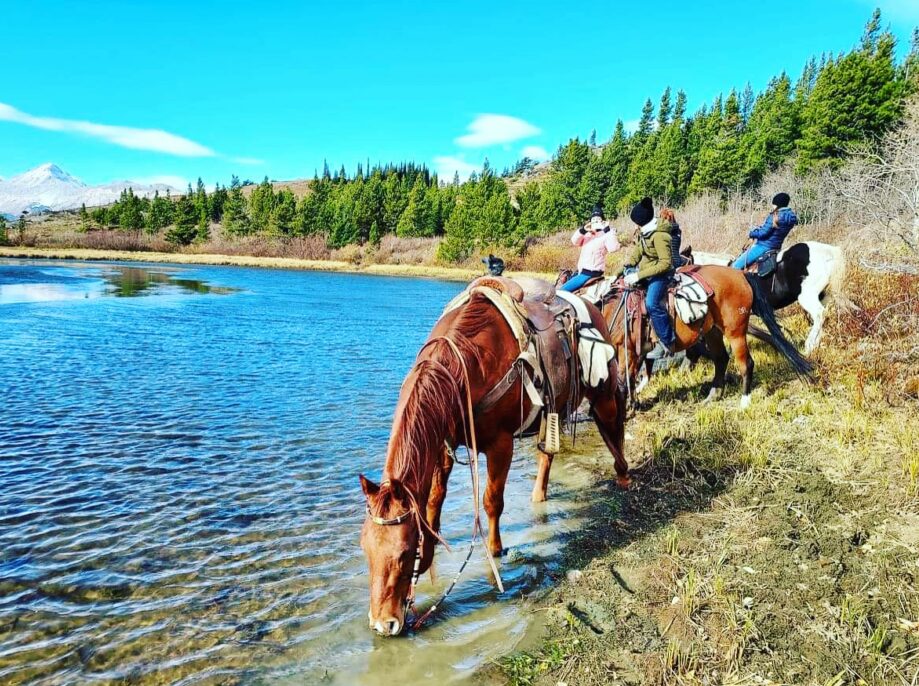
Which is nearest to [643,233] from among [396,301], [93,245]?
[396,301]

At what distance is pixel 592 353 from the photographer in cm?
503

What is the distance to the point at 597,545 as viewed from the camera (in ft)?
14.8

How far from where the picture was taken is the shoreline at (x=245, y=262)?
56.0 metres

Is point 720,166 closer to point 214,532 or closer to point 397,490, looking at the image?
point 214,532

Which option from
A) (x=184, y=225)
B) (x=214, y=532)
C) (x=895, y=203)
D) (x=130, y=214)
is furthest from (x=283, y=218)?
(x=214, y=532)

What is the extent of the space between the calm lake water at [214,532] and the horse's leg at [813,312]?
5558mm

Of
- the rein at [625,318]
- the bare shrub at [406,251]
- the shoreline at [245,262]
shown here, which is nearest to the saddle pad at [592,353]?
the rein at [625,318]

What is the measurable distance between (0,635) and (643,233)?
24.2ft

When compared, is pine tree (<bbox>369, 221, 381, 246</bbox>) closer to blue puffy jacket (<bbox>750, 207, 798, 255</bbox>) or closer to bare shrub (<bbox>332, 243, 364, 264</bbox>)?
bare shrub (<bbox>332, 243, 364, 264</bbox>)

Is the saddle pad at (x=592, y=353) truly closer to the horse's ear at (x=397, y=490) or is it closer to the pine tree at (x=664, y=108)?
the horse's ear at (x=397, y=490)

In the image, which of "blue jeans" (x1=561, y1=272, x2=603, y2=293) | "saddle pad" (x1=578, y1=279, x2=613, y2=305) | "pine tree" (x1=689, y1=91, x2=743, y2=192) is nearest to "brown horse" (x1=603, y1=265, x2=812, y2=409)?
"saddle pad" (x1=578, y1=279, x2=613, y2=305)

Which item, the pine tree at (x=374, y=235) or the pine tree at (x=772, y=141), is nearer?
the pine tree at (x=772, y=141)

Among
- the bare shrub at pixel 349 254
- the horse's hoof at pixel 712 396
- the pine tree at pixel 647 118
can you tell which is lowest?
the horse's hoof at pixel 712 396

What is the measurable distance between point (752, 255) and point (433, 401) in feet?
29.6
